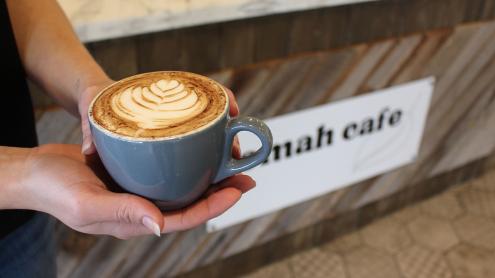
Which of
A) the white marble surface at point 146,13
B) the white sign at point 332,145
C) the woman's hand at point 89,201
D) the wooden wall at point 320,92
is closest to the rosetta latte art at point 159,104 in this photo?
the woman's hand at point 89,201

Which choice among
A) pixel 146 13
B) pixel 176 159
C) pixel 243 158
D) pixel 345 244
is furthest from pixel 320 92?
pixel 176 159

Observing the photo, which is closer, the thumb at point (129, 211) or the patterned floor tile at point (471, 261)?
the thumb at point (129, 211)

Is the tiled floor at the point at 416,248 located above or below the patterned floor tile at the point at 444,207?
above

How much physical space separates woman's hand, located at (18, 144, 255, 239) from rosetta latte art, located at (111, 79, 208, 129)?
10 cm

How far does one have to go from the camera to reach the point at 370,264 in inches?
77.2

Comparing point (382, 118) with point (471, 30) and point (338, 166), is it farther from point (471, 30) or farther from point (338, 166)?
point (471, 30)

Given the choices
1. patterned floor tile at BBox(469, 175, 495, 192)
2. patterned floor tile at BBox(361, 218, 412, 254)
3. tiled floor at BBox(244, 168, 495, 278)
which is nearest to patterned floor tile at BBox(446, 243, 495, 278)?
tiled floor at BBox(244, 168, 495, 278)

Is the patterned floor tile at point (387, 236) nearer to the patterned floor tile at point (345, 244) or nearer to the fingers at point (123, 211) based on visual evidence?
the patterned floor tile at point (345, 244)

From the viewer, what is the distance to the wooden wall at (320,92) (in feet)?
4.26

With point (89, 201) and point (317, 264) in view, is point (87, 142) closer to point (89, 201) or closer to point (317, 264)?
point (89, 201)

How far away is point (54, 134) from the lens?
48.3 inches

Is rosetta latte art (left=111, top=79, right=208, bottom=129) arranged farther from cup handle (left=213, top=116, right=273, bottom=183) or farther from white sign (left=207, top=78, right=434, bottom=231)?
white sign (left=207, top=78, right=434, bottom=231)

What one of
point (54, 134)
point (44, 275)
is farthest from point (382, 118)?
point (44, 275)

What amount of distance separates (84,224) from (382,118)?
1.26m
